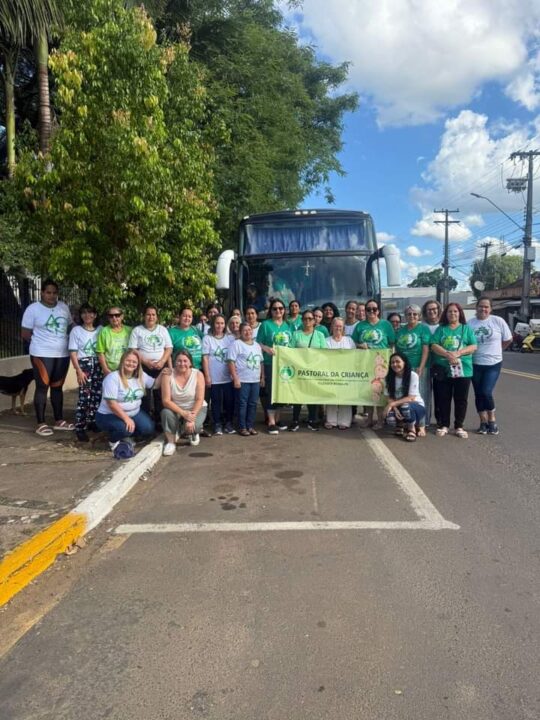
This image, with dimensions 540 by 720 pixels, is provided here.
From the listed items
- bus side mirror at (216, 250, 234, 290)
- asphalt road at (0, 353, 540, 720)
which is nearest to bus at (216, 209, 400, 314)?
bus side mirror at (216, 250, 234, 290)

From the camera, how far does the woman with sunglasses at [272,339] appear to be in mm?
8062

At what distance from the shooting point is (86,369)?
7105 mm

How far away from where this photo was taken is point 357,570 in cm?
371

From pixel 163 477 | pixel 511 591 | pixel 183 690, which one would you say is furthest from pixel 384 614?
pixel 163 477

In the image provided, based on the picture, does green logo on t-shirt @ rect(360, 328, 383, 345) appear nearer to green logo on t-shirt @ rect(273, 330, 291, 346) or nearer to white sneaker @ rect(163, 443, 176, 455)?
green logo on t-shirt @ rect(273, 330, 291, 346)

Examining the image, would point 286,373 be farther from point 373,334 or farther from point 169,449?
point 169,449

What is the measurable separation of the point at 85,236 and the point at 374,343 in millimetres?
4280

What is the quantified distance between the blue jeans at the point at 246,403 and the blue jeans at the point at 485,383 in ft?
10.2

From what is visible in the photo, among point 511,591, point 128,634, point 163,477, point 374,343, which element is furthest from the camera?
point 374,343

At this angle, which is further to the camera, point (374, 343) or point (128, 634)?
point (374, 343)

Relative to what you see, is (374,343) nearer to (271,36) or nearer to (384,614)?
(384,614)

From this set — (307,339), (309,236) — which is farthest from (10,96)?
(307,339)

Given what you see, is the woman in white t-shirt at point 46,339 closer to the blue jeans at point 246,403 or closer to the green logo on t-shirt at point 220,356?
the green logo on t-shirt at point 220,356

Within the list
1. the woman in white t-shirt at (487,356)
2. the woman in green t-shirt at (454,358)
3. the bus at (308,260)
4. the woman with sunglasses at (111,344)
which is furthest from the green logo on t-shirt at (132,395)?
the woman in white t-shirt at (487,356)
